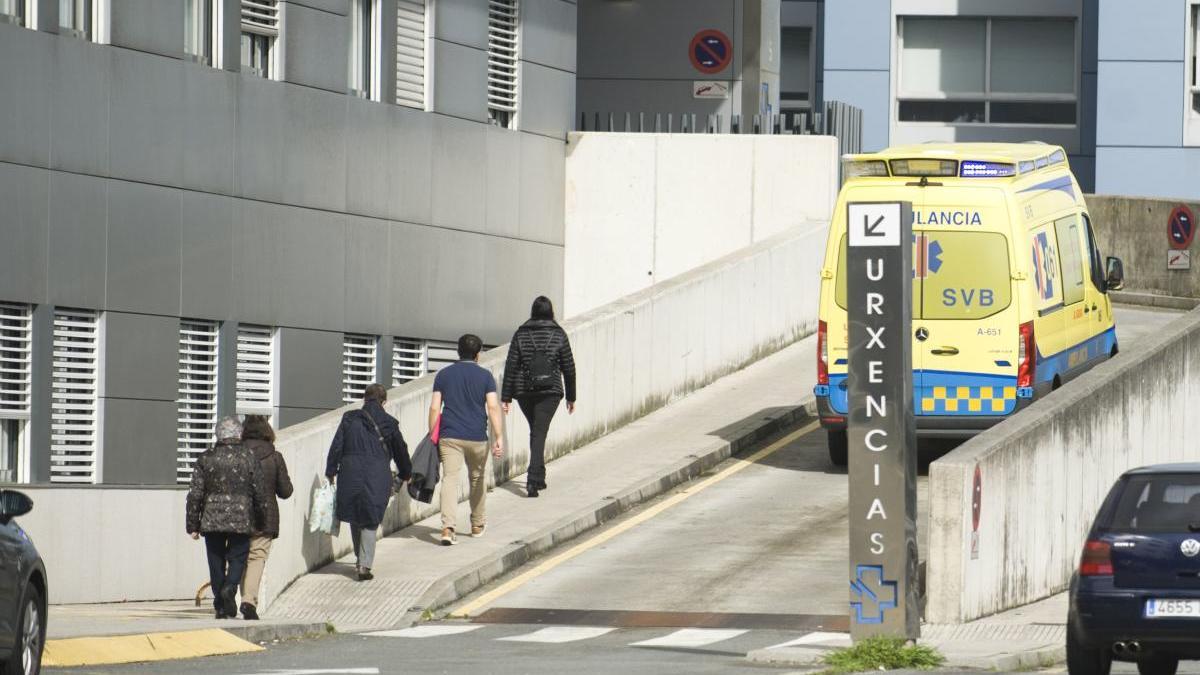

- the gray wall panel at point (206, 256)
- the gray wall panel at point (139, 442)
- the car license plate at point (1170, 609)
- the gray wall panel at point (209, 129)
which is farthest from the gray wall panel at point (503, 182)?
the car license plate at point (1170, 609)

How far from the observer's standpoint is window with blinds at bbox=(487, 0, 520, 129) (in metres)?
29.3

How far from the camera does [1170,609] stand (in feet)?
38.8

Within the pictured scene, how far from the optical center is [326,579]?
55.8 ft

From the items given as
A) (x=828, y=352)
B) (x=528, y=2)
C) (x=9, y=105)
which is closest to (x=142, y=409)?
(x=9, y=105)

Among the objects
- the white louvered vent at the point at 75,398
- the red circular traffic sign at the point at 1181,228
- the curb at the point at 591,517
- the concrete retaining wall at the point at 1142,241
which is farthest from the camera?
the concrete retaining wall at the point at 1142,241

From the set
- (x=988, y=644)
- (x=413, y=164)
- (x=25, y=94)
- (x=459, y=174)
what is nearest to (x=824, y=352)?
(x=988, y=644)

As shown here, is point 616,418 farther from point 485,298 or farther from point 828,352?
point 485,298

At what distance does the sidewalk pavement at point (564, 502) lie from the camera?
16375 millimetres

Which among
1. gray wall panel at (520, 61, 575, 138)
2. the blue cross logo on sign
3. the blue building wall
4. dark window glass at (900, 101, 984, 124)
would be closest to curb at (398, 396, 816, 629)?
the blue cross logo on sign

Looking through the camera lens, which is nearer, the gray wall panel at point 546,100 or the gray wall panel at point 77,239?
the gray wall panel at point 77,239

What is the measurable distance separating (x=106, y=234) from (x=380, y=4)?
6.76 metres

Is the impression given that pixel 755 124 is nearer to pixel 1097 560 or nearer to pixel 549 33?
pixel 549 33

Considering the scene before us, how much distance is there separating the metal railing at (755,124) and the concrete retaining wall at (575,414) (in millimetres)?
2421

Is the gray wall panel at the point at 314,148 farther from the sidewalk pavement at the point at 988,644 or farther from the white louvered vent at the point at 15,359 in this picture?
the sidewalk pavement at the point at 988,644
